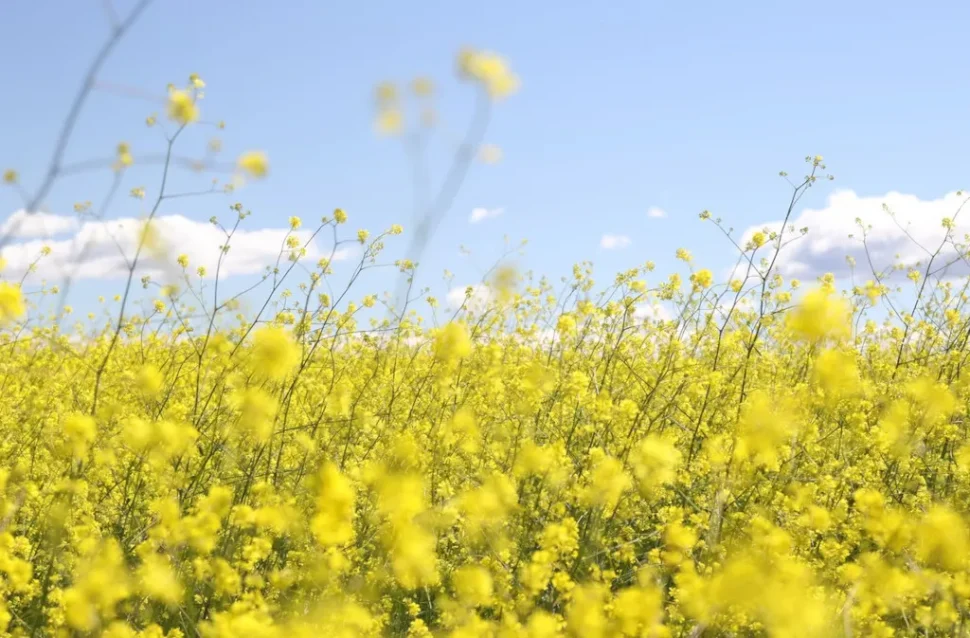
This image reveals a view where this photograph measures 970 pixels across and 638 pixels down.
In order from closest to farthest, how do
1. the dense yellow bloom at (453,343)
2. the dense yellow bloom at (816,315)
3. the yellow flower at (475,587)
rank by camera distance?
the yellow flower at (475,587)
the dense yellow bloom at (816,315)
the dense yellow bloom at (453,343)

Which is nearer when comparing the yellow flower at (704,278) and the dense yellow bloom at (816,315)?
the dense yellow bloom at (816,315)

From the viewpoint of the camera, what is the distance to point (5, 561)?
101 inches

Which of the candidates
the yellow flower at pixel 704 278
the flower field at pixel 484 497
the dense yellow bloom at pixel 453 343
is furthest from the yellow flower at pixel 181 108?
the yellow flower at pixel 704 278

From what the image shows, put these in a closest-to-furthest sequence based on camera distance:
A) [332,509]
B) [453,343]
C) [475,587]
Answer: [332,509], [475,587], [453,343]

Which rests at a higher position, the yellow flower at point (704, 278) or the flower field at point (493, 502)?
the yellow flower at point (704, 278)

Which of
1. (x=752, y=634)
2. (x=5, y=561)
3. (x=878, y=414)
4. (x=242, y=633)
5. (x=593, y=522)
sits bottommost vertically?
(x=242, y=633)

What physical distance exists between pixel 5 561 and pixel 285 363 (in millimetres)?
1013

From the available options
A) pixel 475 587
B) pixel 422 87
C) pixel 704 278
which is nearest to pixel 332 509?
pixel 475 587

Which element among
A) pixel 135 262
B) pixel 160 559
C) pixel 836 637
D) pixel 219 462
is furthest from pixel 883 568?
pixel 219 462

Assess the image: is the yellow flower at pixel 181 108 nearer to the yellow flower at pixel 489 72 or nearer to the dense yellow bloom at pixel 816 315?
the yellow flower at pixel 489 72

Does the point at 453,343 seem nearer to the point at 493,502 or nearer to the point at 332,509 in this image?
the point at 493,502

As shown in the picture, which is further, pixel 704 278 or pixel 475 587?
pixel 704 278

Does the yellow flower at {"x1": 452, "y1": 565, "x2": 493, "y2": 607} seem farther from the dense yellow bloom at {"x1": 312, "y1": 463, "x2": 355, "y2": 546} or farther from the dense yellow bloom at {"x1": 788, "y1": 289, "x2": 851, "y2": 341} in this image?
the dense yellow bloom at {"x1": 788, "y1": 289, "x2": 851, "y2": 341}

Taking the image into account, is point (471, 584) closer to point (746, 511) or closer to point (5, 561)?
point (5, 561)
